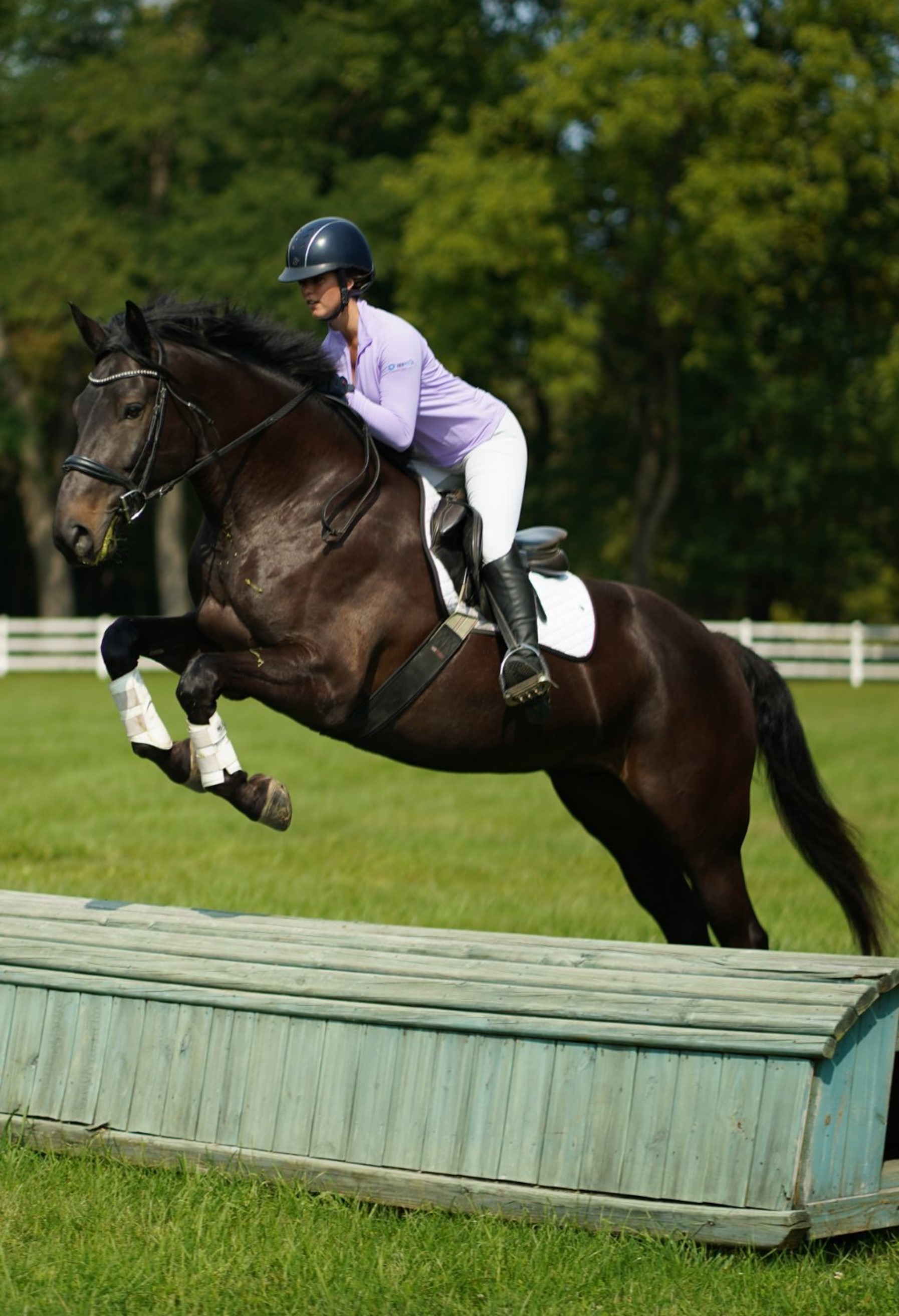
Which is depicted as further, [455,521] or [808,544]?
[808,544]

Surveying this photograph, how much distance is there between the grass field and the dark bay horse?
3.94 ft

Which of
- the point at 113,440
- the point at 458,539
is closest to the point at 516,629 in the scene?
the point at 458,539

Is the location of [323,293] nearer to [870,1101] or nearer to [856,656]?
[870,1101]

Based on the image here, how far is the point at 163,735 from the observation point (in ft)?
16.9

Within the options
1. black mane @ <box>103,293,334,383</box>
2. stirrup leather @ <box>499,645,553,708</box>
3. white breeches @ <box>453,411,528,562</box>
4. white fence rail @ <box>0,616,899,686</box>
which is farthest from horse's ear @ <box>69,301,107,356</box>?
white fence rail @ <box>0,616,899,686</box>

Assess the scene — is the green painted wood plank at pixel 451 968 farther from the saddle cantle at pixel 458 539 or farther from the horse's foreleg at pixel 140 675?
the saddle cantle at pixel 458 539

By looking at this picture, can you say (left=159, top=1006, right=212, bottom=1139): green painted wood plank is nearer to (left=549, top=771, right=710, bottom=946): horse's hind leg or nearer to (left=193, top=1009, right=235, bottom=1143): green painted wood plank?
(left=193, top=1009, right=235, bottom=1143): green painted wood plank

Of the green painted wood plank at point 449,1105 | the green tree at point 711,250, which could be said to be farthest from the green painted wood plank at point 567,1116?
the green tree at point 711,250

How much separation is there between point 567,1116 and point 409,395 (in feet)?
8.13

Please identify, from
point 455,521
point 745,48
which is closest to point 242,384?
point 455,521

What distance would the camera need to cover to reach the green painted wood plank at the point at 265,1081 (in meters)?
4.31

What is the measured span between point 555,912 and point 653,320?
27964 mm

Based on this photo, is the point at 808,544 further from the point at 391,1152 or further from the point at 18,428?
the point at 391,1152

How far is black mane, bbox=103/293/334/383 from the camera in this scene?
5.44 meters
